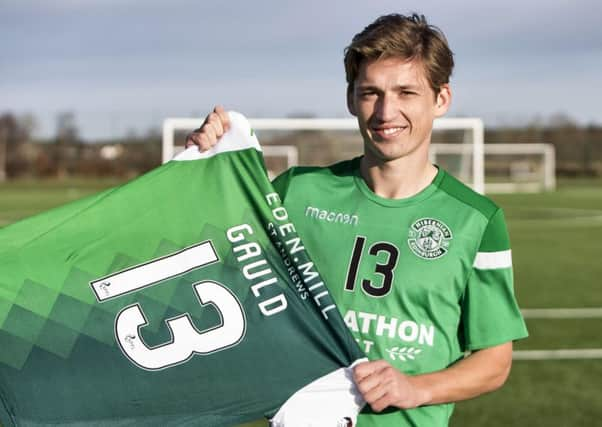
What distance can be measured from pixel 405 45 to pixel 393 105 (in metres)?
0.17

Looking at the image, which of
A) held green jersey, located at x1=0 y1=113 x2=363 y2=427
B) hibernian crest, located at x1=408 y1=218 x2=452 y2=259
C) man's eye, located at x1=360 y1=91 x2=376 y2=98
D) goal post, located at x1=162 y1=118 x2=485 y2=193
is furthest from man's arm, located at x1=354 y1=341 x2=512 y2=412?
goal post, located at x1=162 y1=118 x2=485 y2=193

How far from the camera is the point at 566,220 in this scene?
81.4 ft

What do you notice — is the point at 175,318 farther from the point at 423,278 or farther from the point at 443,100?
the point at 443,100

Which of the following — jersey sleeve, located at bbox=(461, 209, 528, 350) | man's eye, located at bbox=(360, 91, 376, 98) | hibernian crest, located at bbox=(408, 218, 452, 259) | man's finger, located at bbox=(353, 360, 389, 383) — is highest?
man's eye, located at bbox=(360, 91, 376, 98)

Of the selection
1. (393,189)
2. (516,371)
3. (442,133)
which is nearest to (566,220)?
(442,133)

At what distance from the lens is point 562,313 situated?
32.6 ft

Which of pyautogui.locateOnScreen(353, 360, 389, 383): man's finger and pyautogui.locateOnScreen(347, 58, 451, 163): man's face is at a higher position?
pyautogui.locateOnScreen(347, 58, 451, 163): man's face

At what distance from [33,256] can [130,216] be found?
0.31 m

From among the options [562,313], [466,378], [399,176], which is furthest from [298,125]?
[466,378]

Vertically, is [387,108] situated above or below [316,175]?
above

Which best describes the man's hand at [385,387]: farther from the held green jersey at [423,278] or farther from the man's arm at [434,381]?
Result: the held green jersey at [423,278]

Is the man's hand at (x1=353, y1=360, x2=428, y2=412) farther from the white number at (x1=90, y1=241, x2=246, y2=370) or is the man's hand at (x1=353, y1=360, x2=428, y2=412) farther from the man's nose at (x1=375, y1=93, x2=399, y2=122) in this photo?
the man's nose at (x1=375, y1=93, x2=399, y2=122)

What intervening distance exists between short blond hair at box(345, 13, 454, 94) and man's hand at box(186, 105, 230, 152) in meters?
0.47

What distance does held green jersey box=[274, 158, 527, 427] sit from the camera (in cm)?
246
